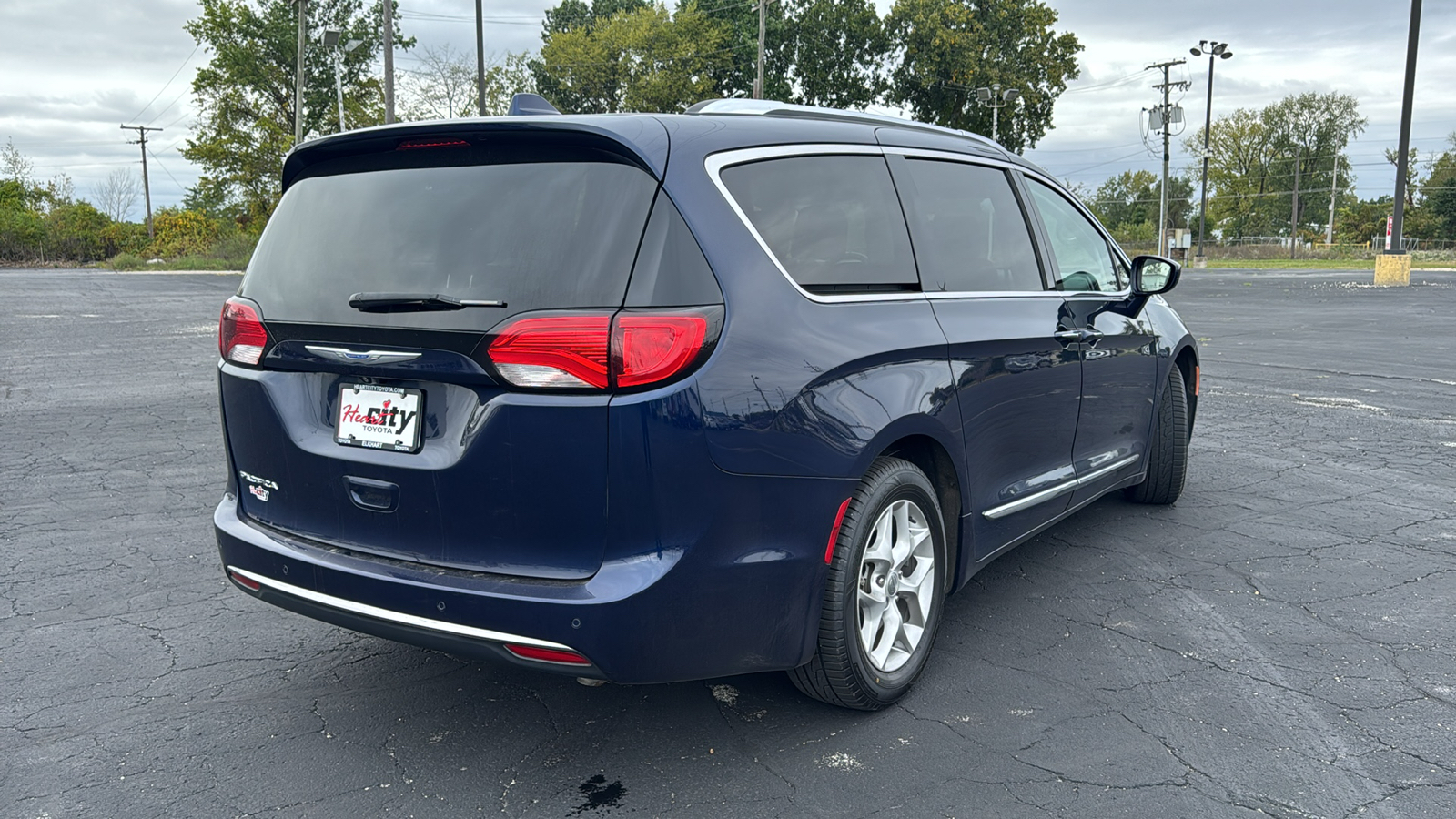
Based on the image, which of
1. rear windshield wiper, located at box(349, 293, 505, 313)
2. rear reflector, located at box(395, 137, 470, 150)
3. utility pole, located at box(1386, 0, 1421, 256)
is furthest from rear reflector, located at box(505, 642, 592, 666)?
utility pole, located at box(1386, 0, 1421, 256)

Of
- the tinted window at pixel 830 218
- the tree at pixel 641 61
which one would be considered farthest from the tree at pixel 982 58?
the tinted window at pixel 830 218

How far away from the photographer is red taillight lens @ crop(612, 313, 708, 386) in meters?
2.47

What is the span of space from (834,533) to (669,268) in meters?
0.85

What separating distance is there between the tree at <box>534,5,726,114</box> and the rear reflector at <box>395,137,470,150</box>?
58.8 meters

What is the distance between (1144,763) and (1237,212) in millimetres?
104999

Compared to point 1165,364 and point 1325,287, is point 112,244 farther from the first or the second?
point 1165,364

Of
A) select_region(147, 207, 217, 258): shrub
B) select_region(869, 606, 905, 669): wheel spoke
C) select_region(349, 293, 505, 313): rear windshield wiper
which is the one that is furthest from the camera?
select_region(147, 207, 217, 258): shrub

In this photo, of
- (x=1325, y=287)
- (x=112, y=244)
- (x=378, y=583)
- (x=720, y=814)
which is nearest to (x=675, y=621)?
(x=720, y=814)

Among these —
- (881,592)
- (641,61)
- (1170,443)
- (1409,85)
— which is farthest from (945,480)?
(641,61)

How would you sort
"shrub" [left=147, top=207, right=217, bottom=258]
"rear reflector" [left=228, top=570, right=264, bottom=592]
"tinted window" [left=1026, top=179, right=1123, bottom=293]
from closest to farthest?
"rear reflector" [left=228, top=570, right=264, bottom=592]
"tinted window" [left=1026, top=179, right=1123, bottom=293]
"shrub" [left=147, top=207, right=217, bottom=258]

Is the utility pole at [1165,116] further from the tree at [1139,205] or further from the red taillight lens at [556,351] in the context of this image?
the red taillight lens at [556,351]

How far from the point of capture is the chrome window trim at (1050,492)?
12.1 ft

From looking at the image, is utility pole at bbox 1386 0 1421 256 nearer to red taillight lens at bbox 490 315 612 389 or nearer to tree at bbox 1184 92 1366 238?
red taillight lens at bbox 490 315 612 389

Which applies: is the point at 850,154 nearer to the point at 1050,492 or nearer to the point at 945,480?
Result: the point at 945,480
